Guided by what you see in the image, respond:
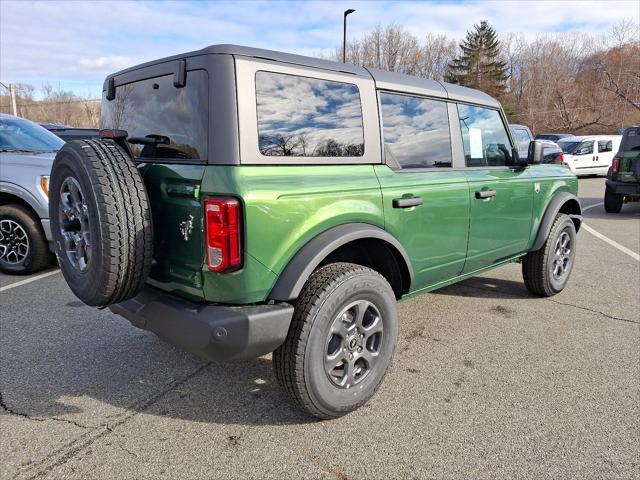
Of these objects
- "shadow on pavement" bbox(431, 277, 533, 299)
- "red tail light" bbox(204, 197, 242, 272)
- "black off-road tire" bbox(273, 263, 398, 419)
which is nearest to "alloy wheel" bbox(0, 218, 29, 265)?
"red tail light" bbox(204, 197, 242, 272)

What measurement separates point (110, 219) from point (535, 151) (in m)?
3.38

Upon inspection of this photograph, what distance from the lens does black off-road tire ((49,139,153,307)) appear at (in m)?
2.26

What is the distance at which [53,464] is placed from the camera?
7.50 feet

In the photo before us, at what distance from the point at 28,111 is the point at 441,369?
6887 cm

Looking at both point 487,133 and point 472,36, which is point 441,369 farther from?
point 472,36

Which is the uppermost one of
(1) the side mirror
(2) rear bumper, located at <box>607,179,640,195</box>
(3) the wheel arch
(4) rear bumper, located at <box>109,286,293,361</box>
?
(1) the side mirror

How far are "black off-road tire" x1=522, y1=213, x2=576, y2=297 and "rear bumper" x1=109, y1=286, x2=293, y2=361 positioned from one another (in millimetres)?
3100

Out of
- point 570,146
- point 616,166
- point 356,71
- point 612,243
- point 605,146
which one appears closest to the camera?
point 356,71

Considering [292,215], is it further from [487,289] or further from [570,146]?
[570,146]

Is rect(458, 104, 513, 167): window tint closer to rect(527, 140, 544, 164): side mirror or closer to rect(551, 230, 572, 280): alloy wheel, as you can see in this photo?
rect(527, 140, 544, 164): side mirror

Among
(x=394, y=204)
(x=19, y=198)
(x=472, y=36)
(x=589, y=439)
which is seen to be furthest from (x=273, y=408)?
(x=472, y=36)

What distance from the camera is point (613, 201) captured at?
10.7m

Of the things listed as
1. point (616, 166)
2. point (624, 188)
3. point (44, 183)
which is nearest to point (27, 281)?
point (44, 183)

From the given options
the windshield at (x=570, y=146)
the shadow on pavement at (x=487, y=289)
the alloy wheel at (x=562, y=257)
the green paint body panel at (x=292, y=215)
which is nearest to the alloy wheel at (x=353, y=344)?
the green paint body panel at (x=292, y=215)
